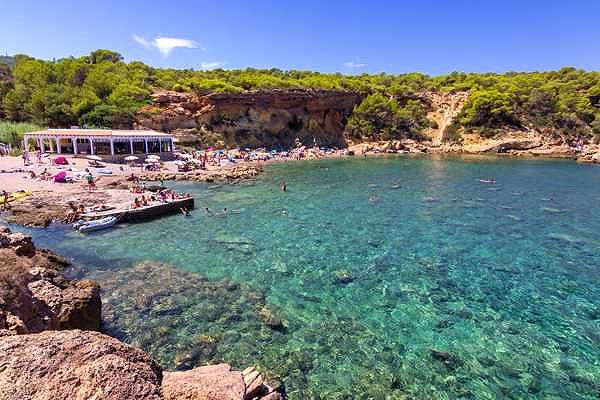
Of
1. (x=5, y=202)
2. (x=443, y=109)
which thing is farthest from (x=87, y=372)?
(x=443, y=109)

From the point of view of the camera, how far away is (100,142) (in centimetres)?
4088

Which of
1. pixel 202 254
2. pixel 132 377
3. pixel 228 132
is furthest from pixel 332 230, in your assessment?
pixel 228 132

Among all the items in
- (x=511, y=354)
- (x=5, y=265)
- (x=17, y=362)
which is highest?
(x=17, y=362)

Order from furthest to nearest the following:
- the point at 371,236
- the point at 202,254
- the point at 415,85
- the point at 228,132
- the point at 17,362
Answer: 1. the point at 415,85
2. the point at 228,132
3. the point at 371,236
4. the point at 202,254
5. the point at 17,362

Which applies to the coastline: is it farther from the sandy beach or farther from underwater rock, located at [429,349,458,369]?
underwater rock, located at [429,349,458,369]

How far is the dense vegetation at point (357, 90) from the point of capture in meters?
52.4

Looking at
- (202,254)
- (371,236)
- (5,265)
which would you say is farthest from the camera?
(371,236)

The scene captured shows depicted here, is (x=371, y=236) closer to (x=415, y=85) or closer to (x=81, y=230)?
(x=81, y=230)

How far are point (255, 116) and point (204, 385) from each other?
62.2m

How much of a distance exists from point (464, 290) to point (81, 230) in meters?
18.4

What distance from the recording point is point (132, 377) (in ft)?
10.8

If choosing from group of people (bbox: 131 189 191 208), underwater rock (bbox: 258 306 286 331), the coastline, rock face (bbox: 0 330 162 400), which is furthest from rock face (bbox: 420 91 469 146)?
rock face (bbox: 0 330 162 400)

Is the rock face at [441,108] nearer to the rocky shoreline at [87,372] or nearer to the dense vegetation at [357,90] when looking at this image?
the dense vegetation at [357,90]

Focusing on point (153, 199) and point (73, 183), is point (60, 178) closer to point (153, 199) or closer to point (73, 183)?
point (73, 183)
